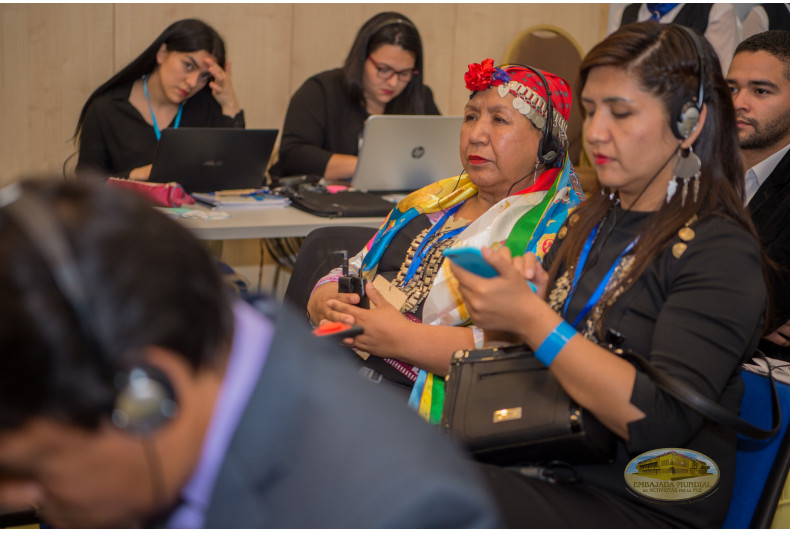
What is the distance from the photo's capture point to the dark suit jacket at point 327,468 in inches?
26.5

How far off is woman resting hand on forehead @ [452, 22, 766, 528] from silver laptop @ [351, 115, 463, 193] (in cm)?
158

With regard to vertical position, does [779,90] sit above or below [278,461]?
above

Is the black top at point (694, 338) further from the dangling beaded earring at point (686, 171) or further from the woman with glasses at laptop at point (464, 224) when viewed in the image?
the woman with glasses at laptop at point (464, 224)

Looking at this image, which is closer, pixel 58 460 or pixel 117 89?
pixel 58 460

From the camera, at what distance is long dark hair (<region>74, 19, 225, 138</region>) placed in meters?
3.28

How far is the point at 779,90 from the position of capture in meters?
2.21

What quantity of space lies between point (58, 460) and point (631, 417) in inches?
34.8

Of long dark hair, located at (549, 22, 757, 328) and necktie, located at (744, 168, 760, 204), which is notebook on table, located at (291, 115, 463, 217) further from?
long dark hair, located at (549, 22, 757, 328)

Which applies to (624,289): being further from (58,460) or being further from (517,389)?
(58,460)

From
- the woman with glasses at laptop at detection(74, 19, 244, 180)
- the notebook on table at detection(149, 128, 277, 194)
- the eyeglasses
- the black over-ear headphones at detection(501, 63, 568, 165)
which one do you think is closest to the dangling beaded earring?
the black over-ear headphones at detection(501, 63, 568, 165)

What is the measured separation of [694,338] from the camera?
3.99ft

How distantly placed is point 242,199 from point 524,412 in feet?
6.43

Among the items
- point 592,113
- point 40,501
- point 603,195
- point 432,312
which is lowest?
point 432,312

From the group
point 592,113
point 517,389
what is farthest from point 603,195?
point 517,389
